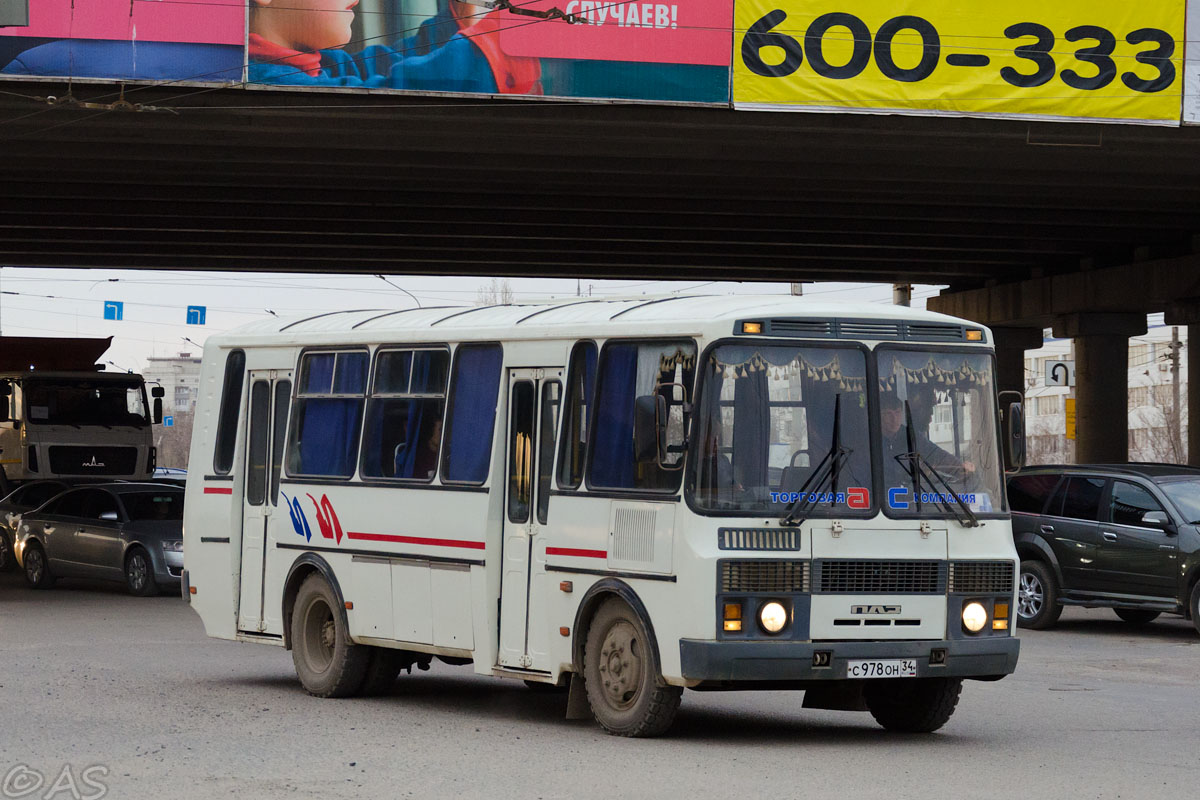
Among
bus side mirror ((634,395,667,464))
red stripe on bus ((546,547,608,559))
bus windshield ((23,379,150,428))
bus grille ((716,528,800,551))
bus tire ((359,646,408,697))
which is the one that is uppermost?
bus windshield ((23,379,150,428))

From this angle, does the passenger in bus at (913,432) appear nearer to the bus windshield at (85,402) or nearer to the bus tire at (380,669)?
the bus tire at (380,669)

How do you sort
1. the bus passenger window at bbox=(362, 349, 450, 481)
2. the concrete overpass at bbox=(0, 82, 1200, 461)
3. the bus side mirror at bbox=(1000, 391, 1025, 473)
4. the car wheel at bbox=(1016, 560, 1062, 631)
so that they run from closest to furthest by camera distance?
the bus side mirror at bbox=(1000, 391, 1025, 473) < the bus passenger window at bbox=(362, 349, 450, 481) < the car wheel at bbox=(1016, 560, 1062, 631) < the concrete overpass at bbox=(0, 82, 1200, 461)

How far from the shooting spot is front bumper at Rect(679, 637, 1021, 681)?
10.5 m

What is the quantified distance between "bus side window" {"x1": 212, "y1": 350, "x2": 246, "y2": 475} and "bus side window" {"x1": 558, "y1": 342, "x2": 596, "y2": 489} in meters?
4.18

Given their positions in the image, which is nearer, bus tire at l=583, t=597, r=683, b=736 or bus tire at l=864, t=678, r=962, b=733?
bus tire at l=583, t=597, r=683, b=736

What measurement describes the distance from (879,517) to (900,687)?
1476mm

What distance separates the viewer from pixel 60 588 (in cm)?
2759

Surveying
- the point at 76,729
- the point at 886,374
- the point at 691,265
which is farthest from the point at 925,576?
the point at 691,265

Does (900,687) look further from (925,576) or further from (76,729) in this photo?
(76,729)

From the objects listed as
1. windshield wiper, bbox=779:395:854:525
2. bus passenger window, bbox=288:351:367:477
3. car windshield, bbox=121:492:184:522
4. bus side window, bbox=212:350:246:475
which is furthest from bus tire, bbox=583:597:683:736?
car windshield, bbox=121:492:184:522

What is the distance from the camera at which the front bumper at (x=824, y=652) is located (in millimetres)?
10453

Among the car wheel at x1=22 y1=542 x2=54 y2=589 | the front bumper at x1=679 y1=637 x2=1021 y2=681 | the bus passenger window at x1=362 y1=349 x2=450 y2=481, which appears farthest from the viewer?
Answer: the car wheel at x1=22 y1=542 x2=54 y2=589

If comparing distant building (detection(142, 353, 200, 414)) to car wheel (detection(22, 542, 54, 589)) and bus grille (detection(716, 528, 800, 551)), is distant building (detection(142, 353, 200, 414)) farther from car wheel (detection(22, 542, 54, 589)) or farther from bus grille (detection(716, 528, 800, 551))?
bus grille (detection(716, 528, 800, 551))

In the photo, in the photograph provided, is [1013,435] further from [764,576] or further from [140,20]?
[140,20]
